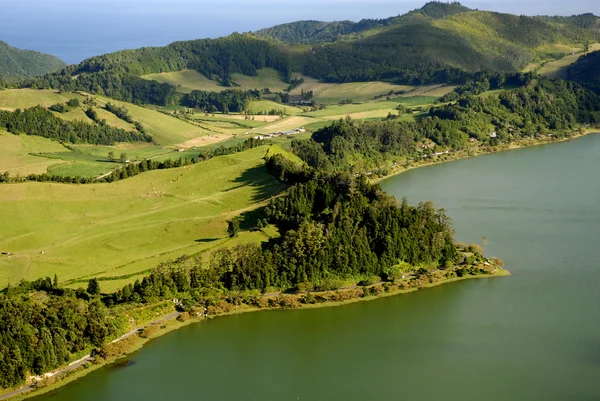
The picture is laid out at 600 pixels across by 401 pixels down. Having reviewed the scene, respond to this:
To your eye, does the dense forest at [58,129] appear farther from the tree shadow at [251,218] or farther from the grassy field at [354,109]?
the tree shadow at [251,218]

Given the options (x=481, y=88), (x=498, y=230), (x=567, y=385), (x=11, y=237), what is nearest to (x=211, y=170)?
(x=11, y=237)

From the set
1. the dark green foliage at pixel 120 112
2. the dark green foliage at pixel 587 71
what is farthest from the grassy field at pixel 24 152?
the dark green foliage at pixel 587 71

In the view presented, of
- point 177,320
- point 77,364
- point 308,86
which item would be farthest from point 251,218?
point 308,86

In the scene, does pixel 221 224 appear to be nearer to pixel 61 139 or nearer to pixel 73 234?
pixel 73 234

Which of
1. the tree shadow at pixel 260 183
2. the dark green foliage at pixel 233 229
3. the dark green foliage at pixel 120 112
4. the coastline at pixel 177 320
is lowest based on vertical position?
the coastline at pixel 177 320

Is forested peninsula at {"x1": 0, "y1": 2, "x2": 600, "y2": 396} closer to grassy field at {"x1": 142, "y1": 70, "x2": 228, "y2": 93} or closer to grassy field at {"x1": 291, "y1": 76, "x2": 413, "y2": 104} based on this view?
grassy field at {"x1": 291, "y1": 76, "x2": 413, "y2": 104}

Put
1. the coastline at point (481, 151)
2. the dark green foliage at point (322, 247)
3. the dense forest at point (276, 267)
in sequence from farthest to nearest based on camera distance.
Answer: the coastline at point (481, 151)
the dark green foliage at point (322, 247)
the dense forest at point (276, 267)
